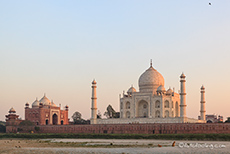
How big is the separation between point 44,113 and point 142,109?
53.9ft

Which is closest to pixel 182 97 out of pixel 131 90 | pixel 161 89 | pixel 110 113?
pixel 161 89

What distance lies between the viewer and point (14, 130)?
56.4m

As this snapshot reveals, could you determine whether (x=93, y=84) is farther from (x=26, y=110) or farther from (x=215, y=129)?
(x=215, y=129)

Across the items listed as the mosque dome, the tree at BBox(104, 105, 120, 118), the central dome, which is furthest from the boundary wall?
the tree at BBox(104, 105, 120, 118)

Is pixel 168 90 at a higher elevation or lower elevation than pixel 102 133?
higher

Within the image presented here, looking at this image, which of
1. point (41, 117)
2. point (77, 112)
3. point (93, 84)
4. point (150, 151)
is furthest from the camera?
point (77, 112)

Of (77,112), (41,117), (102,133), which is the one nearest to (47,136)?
(102,133)

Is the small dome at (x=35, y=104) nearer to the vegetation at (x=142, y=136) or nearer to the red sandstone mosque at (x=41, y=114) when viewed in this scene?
the red sandstone mosque at (x=41, y=114)

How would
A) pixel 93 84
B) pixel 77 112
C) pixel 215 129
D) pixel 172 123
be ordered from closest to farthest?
pixel 215 129 → pixel 172 123 → pixel 93 84 → pixel 77 112

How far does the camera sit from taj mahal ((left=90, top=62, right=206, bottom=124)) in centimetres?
5281

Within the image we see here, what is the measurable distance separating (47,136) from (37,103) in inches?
565

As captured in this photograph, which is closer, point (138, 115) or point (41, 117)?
point (138, 115)

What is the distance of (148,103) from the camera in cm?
5453

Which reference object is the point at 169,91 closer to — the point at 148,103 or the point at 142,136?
the point at 148,103
